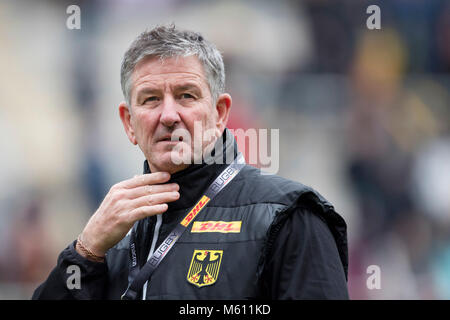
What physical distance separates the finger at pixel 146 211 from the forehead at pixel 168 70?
19.0 inches

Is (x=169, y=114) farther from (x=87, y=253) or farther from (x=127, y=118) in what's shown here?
(x=87, y=253)

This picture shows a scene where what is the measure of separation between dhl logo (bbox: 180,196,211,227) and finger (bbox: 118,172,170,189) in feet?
0.51

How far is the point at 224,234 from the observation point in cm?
227

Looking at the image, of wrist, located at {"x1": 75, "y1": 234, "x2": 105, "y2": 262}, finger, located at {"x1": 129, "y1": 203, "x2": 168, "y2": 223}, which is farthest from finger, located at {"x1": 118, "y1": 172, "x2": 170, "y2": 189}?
wrist, located at {"x1": 75, "y1": 234, "x2": 105, "y2": 262}

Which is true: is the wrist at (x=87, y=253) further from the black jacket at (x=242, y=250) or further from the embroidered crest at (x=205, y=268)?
the embroidered crest at (x=205, y=268)

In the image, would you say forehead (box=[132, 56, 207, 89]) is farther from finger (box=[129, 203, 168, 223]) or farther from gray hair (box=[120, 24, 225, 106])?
finger (box=[129, 203, 168, 223])

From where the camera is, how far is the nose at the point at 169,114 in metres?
2.45

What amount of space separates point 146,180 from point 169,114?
0.26 m

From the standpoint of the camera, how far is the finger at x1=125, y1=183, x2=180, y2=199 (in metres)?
2.42

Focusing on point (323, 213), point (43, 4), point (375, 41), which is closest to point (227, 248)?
point (323, 213)

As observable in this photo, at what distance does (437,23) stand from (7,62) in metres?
6.09

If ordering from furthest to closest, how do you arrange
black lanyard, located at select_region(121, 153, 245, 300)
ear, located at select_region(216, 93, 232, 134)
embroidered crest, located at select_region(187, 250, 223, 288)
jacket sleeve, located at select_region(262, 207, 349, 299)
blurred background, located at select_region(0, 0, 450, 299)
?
blurred background, located at select_region(0, 0, 450, 299)
ear, located at select_region(216, 93, 232, 134)
black lanyard, located at select_region(121, 153, 245, 300)
embroidered crest, located at select_region(187, 250, 223, 288)
jacket sleeve, located at select_region(262, 207, 349, 299)

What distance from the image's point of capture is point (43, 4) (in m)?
9.43

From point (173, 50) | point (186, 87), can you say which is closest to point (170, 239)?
point (186, 87)
